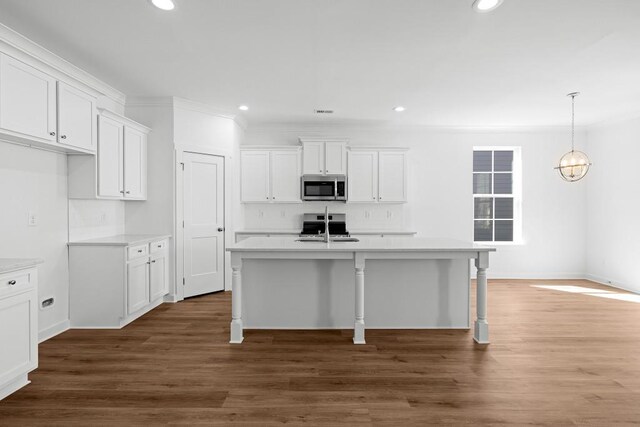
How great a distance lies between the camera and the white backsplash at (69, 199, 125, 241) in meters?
3.79

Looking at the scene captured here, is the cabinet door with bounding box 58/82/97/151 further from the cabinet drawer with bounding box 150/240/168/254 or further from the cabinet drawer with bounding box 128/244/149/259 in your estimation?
the cabinet drawer with bounding box 150/240/168/254

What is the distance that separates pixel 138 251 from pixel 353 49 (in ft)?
10.0

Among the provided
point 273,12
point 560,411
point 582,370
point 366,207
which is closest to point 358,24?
point 273,12

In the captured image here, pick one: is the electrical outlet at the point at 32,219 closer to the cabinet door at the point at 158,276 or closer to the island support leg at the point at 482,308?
the cabinet door at the point at 158,276

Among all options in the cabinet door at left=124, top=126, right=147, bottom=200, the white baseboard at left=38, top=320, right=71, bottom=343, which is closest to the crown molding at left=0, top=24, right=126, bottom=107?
the cabinet door at left=124, top=126, right=147, bottom=200

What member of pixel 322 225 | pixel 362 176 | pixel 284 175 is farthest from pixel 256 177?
pixel 362 176

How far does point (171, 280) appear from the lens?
4.73m

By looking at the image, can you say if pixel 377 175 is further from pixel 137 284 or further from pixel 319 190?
pixel 137 284

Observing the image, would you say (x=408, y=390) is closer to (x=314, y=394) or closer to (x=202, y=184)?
(x=314, y=394)

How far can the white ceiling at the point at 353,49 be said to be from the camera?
257 cm

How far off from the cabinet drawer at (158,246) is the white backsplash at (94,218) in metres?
0.60

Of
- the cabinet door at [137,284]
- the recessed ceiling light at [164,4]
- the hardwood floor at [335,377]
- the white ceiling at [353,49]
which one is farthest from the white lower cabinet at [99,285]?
the recessed ceiling light at [164,4]

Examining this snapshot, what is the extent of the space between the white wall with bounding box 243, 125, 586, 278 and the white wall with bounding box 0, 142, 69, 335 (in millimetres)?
4773

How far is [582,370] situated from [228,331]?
3.07 m
